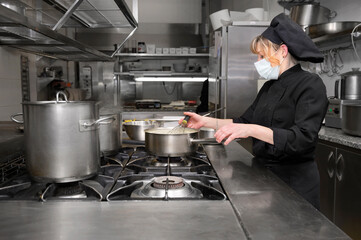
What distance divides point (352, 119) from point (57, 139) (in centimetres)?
222

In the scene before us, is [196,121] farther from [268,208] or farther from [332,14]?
[332,14]

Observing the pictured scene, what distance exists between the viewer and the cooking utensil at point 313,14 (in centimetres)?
338

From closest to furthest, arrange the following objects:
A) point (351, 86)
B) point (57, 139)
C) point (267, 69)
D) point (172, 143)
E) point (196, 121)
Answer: point (57, 139) < point (172, 143) < point (267, 69) < point (196, 121) < point (351, 86)

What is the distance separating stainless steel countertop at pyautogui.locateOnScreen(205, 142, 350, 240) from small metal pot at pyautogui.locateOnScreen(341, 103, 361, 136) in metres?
1.38

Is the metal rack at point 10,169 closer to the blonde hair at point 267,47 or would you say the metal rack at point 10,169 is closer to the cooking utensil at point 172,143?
the cooking utensil at point 172,143

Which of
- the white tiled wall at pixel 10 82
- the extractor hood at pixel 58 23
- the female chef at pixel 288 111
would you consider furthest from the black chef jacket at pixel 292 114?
the white tiled wall at pixel 10 82

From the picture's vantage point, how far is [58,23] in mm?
1360

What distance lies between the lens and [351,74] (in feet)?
8.92

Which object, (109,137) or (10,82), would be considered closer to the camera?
(109,137)

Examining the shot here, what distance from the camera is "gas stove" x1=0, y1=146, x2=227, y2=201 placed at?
94 centimetres

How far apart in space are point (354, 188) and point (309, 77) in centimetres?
122

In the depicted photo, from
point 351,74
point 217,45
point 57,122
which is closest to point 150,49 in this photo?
point 217,45

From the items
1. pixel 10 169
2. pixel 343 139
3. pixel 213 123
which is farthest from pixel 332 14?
pixel 10 169

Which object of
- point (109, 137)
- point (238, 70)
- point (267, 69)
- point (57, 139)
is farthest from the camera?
point (238, 70)
